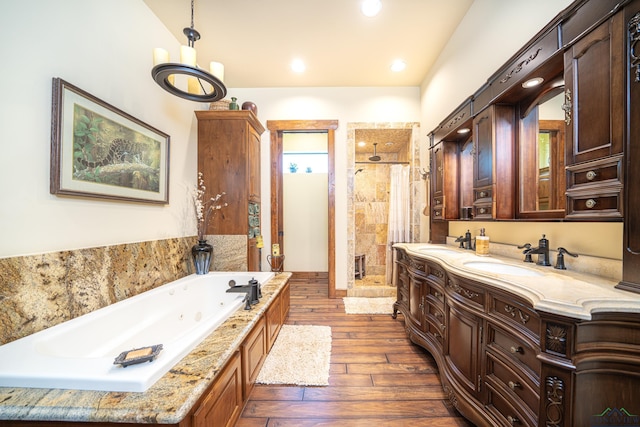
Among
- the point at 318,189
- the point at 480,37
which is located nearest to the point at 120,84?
the point at 480,37

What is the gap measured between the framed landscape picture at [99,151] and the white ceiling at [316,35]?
1.31 meters

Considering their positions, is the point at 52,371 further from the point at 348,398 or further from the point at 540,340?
the point at 540,340

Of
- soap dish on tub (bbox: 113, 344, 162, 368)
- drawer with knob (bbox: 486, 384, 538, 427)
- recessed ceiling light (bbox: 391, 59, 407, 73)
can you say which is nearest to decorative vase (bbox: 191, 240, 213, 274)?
soap dish on tub (bbox: 113, 344, 162, 368)

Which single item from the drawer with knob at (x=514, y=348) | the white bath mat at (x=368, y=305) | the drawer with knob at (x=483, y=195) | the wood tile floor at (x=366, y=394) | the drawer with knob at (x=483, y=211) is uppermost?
the drawer with knob at (x=483, y=195)

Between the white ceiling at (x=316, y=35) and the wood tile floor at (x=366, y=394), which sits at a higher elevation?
the white ceiling at (x=316, y=35)

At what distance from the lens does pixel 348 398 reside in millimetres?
1601

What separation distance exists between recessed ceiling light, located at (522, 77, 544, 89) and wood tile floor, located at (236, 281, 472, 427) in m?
2.17

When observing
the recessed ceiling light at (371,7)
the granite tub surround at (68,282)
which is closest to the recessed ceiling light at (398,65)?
the recessed ceiling light at (371,7)

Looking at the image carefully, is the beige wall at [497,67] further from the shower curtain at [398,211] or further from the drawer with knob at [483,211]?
the shower curtain at [398,211]

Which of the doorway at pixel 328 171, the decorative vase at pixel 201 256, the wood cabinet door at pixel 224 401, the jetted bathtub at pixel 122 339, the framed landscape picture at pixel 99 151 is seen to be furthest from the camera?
the doorway at pixel 328 171

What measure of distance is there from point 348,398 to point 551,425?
1.12 meters

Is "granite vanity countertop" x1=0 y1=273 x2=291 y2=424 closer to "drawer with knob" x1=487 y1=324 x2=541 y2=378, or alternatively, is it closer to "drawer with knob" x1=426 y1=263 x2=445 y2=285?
"drawer with knob" x1=487 y1=324 x2=541 y2=378

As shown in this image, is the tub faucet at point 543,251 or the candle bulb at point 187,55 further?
the candle bulb at point 187,55

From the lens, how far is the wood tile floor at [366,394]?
1435 mm
